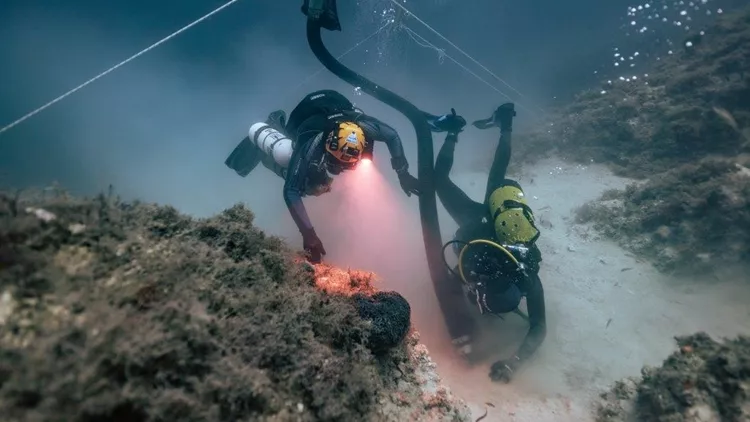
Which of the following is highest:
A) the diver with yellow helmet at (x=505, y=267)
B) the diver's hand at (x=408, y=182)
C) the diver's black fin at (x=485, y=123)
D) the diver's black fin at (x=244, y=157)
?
the diver's black fin at (x=485, y=123)

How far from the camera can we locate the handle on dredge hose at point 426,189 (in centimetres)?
673

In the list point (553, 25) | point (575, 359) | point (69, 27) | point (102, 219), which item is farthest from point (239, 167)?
point (553, 25)

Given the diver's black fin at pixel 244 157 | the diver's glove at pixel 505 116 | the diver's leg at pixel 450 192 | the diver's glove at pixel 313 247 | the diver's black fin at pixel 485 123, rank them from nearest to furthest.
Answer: the diver's glove at pixel 313 247 < the diver's leg at pixel 450 192 < the diver's glove at pixel 505 116 < the diver's black fin at pixel 244 157 < the diver's black fin at pixel 485 123

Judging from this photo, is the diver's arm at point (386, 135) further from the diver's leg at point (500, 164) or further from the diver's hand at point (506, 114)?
the diver's hand at point (506, 114)

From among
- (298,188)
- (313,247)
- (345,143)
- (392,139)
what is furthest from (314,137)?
(313,247)

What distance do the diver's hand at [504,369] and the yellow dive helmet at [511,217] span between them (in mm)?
1953

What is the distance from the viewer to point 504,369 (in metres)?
5.53

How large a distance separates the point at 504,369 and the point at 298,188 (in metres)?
4.35

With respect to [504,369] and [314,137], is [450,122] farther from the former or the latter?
[504,369]

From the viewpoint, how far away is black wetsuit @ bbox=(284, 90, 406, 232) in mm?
5668

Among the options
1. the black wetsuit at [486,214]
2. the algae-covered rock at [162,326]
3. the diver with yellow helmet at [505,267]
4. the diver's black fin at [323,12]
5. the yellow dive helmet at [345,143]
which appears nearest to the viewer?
the algae-covered rock at [162,326]

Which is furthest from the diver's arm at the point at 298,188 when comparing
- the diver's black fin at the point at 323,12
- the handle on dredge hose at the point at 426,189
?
the diver's black fin at the point at 323,12

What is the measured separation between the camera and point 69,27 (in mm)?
41656

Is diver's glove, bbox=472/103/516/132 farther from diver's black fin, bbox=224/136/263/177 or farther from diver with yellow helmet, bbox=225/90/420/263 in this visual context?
diver's black fin, bbox=224/136/263/177
